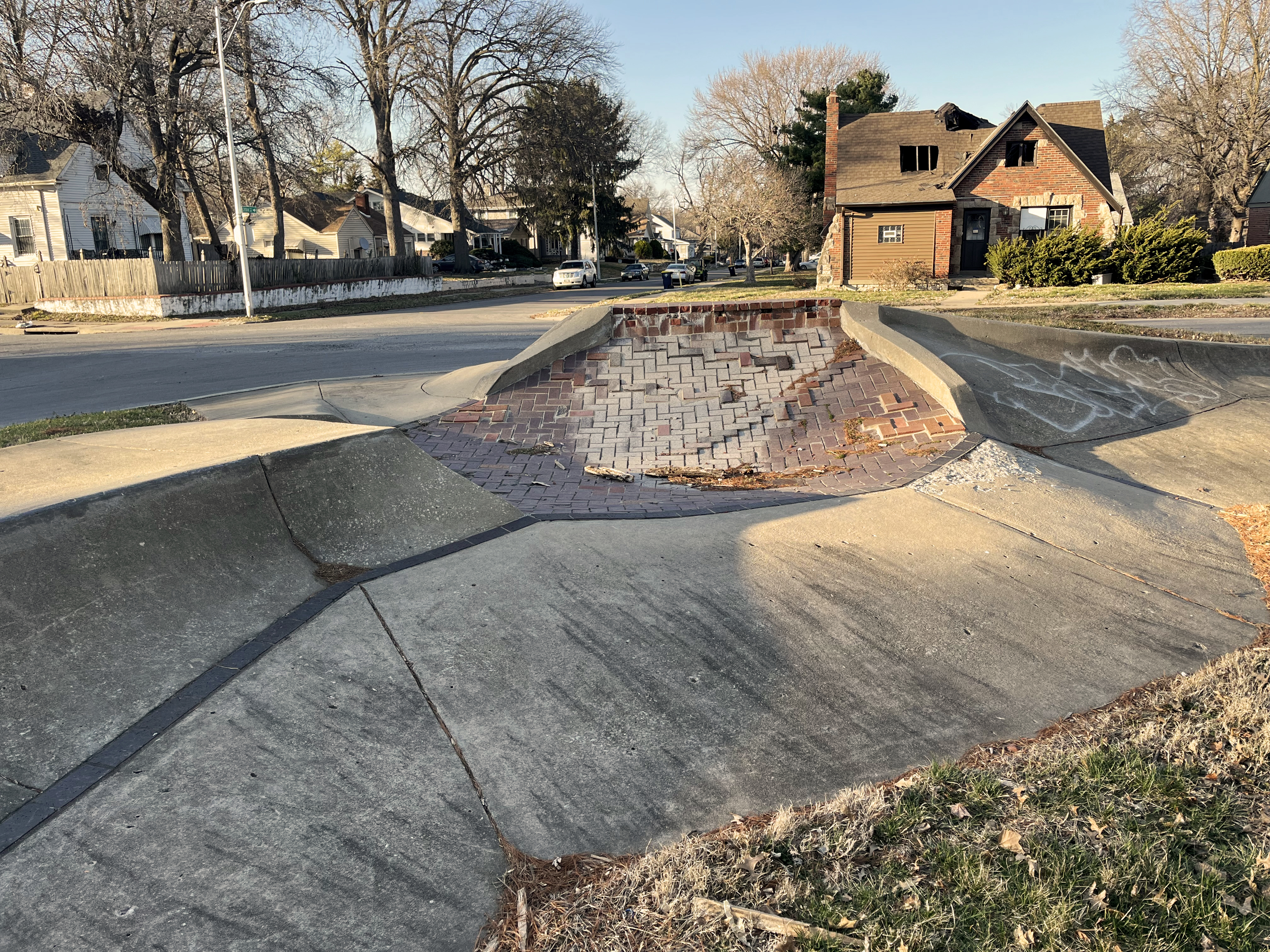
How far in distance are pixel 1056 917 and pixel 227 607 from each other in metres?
3.77

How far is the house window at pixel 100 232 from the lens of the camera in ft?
125

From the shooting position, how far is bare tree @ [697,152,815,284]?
42.7 meters

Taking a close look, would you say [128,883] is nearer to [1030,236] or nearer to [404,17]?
[1030,236]

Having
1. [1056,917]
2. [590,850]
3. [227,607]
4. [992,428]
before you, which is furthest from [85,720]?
[992,428]

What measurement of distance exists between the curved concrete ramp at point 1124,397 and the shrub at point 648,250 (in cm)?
8974

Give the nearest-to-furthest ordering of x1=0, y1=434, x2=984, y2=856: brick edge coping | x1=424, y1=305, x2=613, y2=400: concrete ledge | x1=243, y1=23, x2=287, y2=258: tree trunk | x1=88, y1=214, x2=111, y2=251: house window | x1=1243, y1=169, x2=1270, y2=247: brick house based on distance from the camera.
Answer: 1. x1=0, y1=434, x2=984, y2=856: brick edge coping
2. x1=424, y1=305, x2=613, y2=400: concrete ledge
3. x1=243, y1=23, x2=287, y2=258: tree trunk
4. x1=88, y1=214, x2=111, y2=251: house window
5. x1=1243, y1=169, x2=1270, y2=247: brick house

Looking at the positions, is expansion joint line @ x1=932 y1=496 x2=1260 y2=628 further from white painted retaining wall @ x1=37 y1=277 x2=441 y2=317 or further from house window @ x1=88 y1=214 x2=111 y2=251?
house window @ x1=88 y1=214 x2=111 y2=251

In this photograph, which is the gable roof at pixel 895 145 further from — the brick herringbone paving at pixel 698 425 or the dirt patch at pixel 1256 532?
the dirt patch at pixel 1256 532

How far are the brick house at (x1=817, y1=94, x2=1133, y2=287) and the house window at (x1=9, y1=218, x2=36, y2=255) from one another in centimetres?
3315

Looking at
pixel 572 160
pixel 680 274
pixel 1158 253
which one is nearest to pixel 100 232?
pixel 572 160

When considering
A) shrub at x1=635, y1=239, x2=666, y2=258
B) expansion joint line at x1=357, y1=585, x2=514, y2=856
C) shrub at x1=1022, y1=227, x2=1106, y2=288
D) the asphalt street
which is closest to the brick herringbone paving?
expansion joint line at x1=357, y1=585, x2=514, y2=856

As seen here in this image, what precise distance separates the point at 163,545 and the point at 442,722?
194cm

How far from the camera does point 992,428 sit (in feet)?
24.1

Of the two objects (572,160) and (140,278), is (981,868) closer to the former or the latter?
(140,278)
